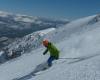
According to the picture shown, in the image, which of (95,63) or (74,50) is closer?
(95,63)

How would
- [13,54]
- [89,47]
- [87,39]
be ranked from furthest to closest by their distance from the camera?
[13,54] → [87,39] → [89,47]

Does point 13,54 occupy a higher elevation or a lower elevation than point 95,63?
lower

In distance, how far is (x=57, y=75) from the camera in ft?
63.3

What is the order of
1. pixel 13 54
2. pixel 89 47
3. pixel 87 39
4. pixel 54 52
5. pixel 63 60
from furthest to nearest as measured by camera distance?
1. pixel 13 54
2. pixel 87 39
3. pixel 89 47
4. pixel 63 60
5. pixel 54 52

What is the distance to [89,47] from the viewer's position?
97.1 ft

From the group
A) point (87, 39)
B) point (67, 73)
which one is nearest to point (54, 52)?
point (67, 73)

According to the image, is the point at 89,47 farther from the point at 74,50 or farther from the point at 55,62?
the point at 55,62

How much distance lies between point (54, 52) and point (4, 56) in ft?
165

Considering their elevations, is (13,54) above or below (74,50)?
below

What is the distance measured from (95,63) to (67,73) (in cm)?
197

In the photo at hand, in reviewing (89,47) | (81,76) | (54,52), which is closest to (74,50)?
(89,47)

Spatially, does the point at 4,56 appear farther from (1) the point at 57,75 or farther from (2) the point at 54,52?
(1) the point at 57,75

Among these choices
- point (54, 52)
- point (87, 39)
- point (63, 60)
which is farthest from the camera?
point (87, 39)

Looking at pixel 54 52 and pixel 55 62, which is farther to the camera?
pixel 55 62
